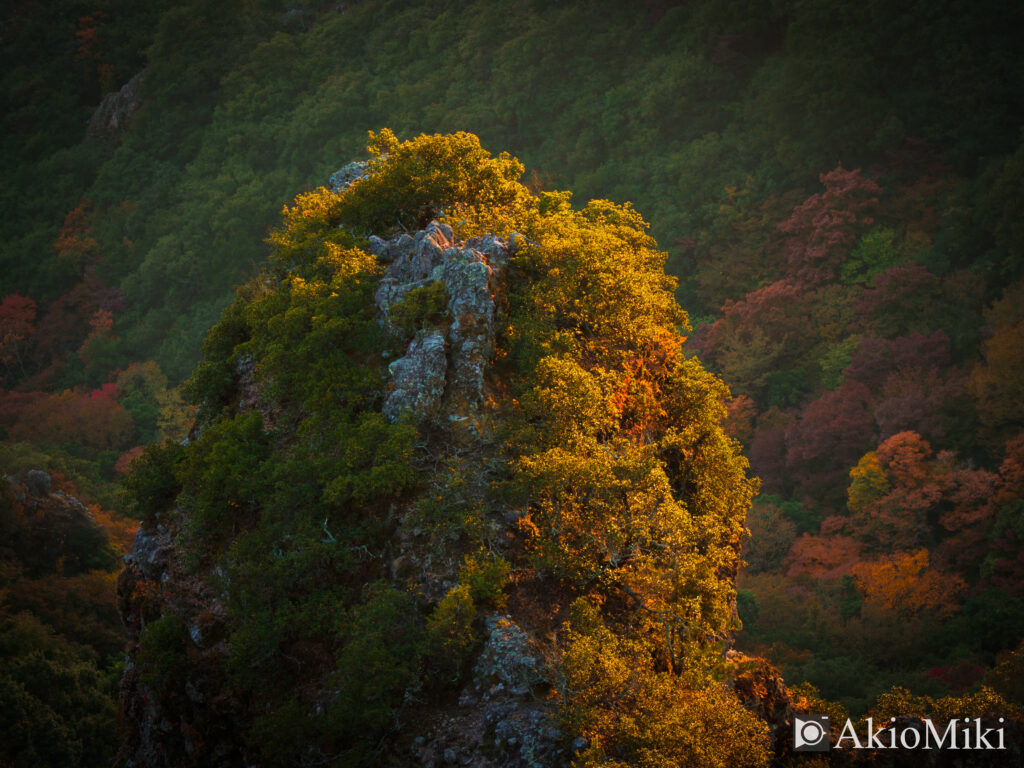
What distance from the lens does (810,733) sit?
19.1m

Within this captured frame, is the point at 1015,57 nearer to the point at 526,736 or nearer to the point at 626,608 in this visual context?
the point at 626,608

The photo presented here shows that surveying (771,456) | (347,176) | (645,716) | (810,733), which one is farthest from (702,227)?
(645,716)

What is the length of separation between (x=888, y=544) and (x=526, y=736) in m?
34.6

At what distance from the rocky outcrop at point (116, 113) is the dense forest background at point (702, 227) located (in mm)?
365

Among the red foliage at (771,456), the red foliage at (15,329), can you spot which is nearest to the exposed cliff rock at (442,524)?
the red foliage at (771,456)

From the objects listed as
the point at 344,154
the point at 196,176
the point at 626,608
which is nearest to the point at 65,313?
the point at 196,176

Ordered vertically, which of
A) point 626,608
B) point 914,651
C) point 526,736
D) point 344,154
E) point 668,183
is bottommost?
point 526,736

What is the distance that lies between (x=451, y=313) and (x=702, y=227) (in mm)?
48083

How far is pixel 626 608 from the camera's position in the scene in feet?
68.2

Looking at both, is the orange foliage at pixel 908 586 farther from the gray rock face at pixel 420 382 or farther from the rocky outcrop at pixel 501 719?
the gray rock face at pixel 420 382

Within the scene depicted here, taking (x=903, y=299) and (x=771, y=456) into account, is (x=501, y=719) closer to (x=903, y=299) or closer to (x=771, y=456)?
(x=771, y=456)

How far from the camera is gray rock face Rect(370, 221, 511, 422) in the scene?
22.7 metres

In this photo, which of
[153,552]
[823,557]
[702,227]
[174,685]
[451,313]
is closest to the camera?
[174,685]

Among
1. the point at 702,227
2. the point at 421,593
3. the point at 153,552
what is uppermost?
the point at 702,227
